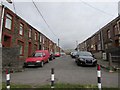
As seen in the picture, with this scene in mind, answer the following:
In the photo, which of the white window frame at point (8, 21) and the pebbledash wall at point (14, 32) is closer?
the pebbledash wall at point (14, 32)

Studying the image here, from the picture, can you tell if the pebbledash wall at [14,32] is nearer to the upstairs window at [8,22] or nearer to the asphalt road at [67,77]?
the upstairs window at [8,22]

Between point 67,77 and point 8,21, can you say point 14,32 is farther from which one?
point 67,77

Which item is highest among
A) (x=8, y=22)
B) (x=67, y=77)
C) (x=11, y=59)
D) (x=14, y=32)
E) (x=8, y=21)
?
(x=8, y=21)

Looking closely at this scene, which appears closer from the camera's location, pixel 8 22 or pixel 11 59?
pixel 11 59

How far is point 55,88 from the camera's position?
6344mm

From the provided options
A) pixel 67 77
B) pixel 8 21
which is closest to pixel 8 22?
pixel 8 21

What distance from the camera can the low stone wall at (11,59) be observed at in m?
12.8

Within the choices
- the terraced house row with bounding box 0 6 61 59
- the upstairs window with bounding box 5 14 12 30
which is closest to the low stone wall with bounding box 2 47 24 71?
→ the terraced house row with bounding box 0 6 61 59

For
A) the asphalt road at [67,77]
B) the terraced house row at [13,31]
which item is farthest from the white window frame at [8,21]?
the asphalt road at [67,77]

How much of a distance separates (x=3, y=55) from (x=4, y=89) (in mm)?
7330

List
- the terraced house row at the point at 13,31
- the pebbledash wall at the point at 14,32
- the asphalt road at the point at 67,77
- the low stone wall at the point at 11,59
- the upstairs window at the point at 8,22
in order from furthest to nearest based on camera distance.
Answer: the upstairs window at the point at 8,22 → the pebbledash wall at the point at 14,32 → the terraced house row at the point at 13,31 → the low stone wall at the point at 11,59 → the asphalt road at the point at 67,77

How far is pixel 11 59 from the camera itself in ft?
43.4

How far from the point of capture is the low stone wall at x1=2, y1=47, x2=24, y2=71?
41.9 feet

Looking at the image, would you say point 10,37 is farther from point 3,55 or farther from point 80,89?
point 80,89
